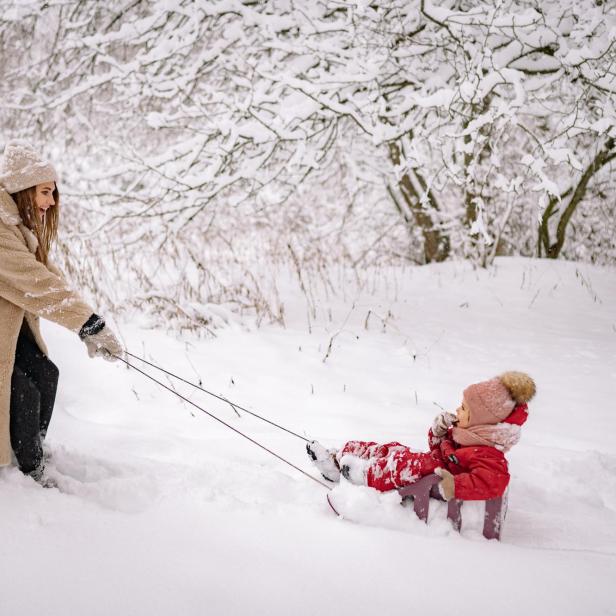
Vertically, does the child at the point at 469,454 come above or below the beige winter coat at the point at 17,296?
below

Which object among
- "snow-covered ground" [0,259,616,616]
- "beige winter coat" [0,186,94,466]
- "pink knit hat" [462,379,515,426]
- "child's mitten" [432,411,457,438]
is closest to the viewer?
"snow-covered ground" [0,259,616,616]

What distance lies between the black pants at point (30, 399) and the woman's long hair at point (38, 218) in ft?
1.09

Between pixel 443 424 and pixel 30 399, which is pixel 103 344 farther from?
pixel 443 424

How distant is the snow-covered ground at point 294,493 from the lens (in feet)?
4.96

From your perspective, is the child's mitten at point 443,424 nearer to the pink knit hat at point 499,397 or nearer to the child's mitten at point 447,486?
the pink knit hat at point 499,397

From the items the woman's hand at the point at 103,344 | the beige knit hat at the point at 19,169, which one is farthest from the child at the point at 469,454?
the beige knit hat at the point at 19,169

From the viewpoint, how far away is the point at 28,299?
6.08 ft

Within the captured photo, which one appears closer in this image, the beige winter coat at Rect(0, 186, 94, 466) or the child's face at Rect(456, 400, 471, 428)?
the beige winter coat at Rect(0, 186, 94, 466)

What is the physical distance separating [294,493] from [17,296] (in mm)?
1321

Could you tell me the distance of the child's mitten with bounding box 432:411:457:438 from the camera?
7.04 feet

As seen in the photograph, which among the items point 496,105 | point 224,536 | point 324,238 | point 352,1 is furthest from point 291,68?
point 324,238

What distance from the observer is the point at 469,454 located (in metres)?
1.94

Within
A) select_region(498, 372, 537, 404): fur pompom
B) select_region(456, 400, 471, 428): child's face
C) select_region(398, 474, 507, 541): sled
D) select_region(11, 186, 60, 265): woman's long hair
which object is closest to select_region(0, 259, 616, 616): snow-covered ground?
select_region(398, 474, 507, 541): sled

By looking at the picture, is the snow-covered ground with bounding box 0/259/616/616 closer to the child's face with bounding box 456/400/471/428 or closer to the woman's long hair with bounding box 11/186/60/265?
Answer: the child's face with bounding box 456/400/471/428
